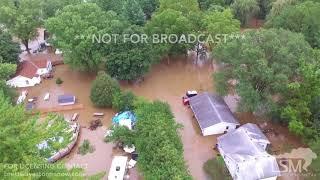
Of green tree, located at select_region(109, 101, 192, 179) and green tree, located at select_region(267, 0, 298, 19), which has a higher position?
green tree, located at select_region(267, 0, 298, 19)

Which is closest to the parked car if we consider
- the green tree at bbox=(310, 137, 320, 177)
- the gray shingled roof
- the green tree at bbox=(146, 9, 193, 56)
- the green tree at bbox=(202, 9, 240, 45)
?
the green tree at bbox=(146, 9, 193, 56)

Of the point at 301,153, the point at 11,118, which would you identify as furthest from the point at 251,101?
the point at 11,118

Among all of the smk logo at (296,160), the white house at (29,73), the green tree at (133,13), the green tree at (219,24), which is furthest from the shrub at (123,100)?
the smk logo at (296,160)

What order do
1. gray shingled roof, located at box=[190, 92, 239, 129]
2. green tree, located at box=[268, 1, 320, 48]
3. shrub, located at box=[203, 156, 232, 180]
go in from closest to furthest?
shrub, located at box=[203, 156, 232, 180] < gray shingled roof, located at box=[190, 92, 239, 129] < green tree, located at box=[268, 1, 320, 48]

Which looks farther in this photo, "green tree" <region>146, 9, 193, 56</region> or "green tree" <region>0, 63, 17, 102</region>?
"green tree" <region>146, 9, 193, 56</region>

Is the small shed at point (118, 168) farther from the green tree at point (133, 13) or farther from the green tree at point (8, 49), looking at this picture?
the green tree at point (133, 13)

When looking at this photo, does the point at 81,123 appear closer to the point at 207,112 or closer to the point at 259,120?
the point at 207,112

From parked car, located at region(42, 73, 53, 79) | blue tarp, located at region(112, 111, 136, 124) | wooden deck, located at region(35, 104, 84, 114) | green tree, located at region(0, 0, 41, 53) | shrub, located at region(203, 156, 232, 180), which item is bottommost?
wooden deck, located at region(35, 104, 84, 114)

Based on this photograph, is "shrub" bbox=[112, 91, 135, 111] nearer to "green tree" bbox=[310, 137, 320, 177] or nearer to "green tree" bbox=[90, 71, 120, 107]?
"green tree" bbox=[90, 71, 120, 107]
